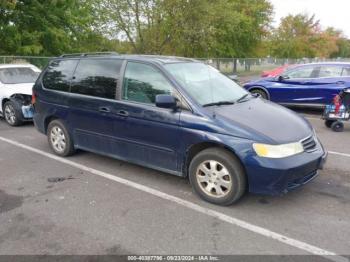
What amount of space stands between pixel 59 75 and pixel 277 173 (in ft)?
13.2

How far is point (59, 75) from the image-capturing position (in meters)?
5.86

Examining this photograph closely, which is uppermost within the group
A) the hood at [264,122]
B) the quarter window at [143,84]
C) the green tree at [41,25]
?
the green tree at [41,25]

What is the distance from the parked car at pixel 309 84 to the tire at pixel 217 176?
6.96m

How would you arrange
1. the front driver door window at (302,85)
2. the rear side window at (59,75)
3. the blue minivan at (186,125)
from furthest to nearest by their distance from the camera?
the front driver door window at (302,85)
the rear side window at (59,75)
the blue minivan at (186,125)

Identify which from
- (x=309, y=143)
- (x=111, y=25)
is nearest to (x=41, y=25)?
(x=111, y=25)

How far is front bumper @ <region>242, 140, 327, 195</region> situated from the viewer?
3.71 metres

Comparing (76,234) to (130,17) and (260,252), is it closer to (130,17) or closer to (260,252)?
(260,252)

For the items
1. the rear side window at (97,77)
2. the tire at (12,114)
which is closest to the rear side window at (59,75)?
the rear side window at (97,77)

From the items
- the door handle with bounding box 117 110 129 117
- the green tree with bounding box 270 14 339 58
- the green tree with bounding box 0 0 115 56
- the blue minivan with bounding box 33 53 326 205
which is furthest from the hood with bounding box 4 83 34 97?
the green tree with bounding box 270 14 339 58

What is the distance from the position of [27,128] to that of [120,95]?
452cm

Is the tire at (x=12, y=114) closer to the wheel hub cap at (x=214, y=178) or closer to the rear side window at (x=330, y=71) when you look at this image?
the wheel hub cap at (x=214, y=178)

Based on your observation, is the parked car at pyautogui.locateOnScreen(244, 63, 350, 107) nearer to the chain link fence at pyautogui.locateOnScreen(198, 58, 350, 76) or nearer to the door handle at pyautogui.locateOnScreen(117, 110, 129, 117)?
the door handle at pyautogui.locateOnScreen(117, 110, 129, 117)

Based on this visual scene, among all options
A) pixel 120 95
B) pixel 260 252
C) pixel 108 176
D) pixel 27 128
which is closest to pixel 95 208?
pixel 108 176

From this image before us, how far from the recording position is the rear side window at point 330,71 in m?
9.88
